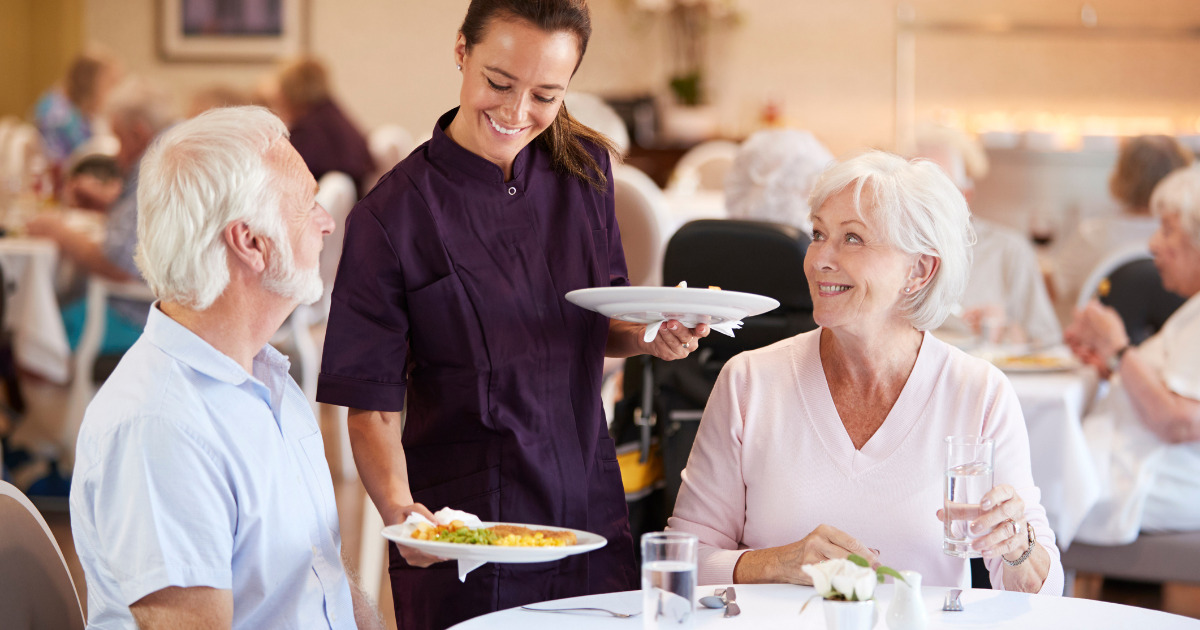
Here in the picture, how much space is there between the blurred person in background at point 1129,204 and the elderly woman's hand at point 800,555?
2971mm

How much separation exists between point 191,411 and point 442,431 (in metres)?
0.48

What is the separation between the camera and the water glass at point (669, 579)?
3.86ft

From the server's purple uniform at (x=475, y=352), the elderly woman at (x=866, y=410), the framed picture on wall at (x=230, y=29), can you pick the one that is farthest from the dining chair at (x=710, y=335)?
the framed picture on wall at (x=230, y=29)

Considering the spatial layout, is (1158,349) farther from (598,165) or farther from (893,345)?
(598,165)

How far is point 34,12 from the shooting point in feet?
29.7

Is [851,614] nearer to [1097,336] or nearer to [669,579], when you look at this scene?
[669,579]

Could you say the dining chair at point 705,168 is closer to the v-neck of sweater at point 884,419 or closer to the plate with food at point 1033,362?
the plate with food at point 1033,362

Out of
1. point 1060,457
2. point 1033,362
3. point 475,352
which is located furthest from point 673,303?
point 1033,362

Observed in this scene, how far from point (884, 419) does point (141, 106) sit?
12.3 ft

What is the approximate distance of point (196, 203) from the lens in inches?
51.7

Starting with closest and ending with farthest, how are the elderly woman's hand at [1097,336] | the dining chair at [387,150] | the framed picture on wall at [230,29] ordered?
the elderly woman's hand at [1097,336]
the dining chair at [387,150]
the framed picture on wall at [230,29]

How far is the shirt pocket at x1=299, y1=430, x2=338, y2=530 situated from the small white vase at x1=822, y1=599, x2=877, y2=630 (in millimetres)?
663

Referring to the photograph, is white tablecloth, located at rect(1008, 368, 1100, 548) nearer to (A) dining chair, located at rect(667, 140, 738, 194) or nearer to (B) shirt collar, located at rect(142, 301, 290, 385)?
(B) shirt collar, located at rect(142, 301, 290, 385)

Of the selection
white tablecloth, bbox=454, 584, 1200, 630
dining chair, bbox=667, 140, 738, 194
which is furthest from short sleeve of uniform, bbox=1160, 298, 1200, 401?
dining chair, bbox=667, 140, 738, 194
